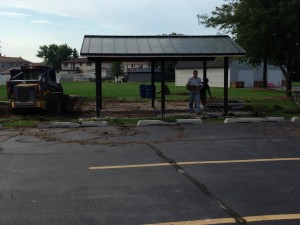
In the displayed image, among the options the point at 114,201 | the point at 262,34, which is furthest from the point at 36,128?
the point at 262,34

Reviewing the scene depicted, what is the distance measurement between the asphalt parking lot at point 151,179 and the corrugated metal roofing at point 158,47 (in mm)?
4891

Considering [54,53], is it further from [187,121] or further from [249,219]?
[249,219]

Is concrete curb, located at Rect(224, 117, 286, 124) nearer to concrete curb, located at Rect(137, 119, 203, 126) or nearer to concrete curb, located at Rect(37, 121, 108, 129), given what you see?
concrete curb, located at Rect(137, 119, 203, 126)

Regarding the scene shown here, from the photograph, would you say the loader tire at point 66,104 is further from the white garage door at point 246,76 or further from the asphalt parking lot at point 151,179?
the white garage door at point 246,76

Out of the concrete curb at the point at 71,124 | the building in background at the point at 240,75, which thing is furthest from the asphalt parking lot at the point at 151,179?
the building in background at the point at 240,75

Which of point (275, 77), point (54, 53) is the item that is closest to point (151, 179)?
point (275, 77)

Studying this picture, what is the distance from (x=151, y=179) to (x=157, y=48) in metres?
10.6

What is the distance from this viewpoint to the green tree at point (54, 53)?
161 meters

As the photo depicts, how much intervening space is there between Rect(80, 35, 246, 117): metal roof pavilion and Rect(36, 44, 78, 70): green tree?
14535 centimetres

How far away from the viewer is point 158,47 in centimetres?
1725

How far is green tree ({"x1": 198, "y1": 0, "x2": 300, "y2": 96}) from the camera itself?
24844mm

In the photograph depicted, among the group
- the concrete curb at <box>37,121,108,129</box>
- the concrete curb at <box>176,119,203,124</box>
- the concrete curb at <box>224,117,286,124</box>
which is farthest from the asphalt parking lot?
the concrete curb at <box>224,117,286,124</box>

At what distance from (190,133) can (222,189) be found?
20.7 ft

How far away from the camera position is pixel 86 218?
532 cm
